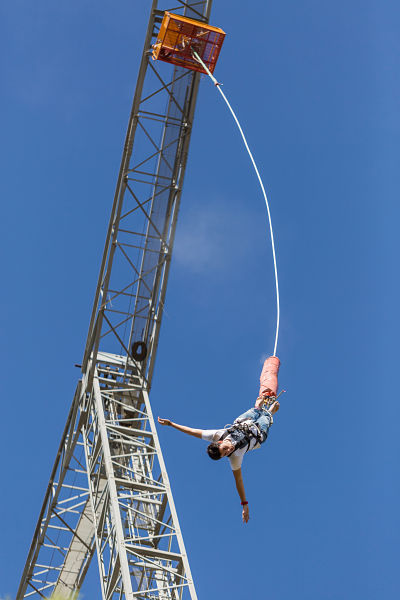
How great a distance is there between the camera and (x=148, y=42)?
2114 centimetres

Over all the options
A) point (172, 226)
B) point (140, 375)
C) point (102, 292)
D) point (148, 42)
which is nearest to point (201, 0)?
point (148, 42)

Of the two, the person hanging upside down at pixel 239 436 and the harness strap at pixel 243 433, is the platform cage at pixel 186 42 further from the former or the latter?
the harness strap at pixel 243 433

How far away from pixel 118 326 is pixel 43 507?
4972 mm

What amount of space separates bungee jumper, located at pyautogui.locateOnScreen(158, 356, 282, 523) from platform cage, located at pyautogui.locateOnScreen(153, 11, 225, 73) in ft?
26.9

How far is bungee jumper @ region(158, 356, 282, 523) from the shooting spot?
13.8 metres

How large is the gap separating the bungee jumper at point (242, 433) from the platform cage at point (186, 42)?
8.19 m

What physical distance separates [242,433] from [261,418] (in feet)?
1.73

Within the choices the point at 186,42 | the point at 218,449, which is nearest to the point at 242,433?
the point at 218,449

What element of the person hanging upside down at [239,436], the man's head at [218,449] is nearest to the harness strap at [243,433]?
the person hanging upside down at [239,436]

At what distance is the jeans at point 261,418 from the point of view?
14.5m

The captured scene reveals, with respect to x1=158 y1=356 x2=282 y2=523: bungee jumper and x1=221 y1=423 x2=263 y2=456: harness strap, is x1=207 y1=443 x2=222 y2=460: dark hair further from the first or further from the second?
x1=221 y1=423 x2=263 y2=456: harness strap

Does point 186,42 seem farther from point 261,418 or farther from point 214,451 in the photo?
point 214,451

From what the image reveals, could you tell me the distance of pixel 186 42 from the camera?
67.3ft

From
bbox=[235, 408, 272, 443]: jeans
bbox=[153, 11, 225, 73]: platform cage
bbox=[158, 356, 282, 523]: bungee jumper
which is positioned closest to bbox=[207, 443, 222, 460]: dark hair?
bbox=[158, 356, 282, 523]: bungee jumper
